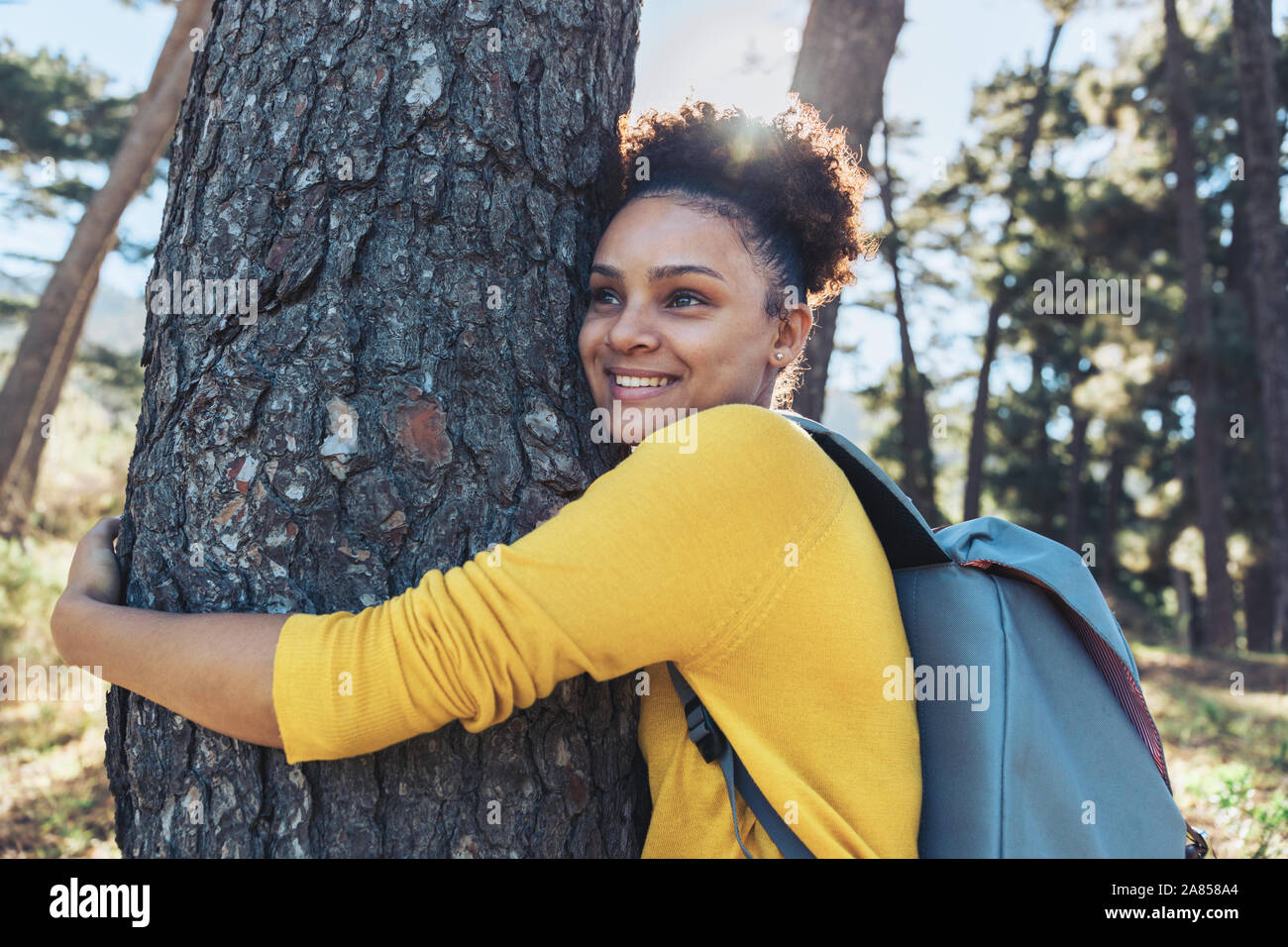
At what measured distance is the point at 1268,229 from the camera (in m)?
10.1

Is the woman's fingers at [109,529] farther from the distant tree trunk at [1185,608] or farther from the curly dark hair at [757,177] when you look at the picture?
the distant tree trunk at [1185,608]

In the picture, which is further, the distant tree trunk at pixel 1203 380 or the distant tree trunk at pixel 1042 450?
the distant tree trunk at pixel 1042 450

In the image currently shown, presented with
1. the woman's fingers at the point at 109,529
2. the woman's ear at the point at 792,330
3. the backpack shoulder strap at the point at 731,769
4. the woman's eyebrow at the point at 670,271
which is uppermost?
the woman's eyebrow at the point at 670,271

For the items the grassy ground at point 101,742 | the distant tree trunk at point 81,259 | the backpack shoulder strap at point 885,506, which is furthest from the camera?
the distant tree trunk at point 81,259

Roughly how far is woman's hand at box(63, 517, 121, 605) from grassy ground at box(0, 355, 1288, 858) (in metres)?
2.51

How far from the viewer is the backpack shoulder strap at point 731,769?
4.63ft

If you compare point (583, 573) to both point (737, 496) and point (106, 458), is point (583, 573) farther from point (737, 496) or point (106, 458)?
point (106, 458)

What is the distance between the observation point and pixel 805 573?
1.36 meters

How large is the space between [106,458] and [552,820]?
568 inches

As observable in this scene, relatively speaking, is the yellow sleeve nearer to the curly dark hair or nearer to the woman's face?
the woman's face

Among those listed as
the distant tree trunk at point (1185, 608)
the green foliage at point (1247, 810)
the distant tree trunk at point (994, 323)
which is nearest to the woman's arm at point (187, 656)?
the green foliage at point (1247, 810)

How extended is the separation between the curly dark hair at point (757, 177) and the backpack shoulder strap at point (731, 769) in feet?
2.87

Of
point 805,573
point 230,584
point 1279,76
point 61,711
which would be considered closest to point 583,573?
point 805,573

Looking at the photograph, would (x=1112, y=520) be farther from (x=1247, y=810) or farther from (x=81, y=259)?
(x=81, y=259)
